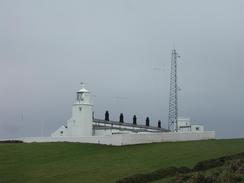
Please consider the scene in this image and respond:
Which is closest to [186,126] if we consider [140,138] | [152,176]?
[140,138]

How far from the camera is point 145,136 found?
181 feet

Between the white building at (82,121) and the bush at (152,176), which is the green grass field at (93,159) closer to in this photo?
the bush at (152,176)

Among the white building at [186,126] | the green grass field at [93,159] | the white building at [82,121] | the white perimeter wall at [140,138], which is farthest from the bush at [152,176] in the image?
the white building at [186,126]

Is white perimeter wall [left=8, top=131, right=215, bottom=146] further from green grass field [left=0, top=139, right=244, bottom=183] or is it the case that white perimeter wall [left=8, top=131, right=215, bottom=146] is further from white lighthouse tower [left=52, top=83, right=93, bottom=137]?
white lighthouse tower [left=52, top=83, right=93, bottom=137]

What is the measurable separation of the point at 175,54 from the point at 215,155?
41.1 metres

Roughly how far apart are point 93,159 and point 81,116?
85.8 ft

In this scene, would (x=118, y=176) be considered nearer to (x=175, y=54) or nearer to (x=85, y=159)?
(x=85, y=159)

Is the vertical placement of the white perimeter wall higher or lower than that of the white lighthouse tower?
lower

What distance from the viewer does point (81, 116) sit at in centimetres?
6856

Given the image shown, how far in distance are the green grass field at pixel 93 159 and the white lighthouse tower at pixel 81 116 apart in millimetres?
12461

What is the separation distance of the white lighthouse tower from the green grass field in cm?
1246

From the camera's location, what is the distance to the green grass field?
34.9m

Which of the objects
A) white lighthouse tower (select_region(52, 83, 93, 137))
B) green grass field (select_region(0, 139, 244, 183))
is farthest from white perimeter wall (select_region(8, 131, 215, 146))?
white lighthouse tower (select_region(52, 83, 93, 137))

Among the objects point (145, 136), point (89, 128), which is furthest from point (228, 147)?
point (89, 128)
